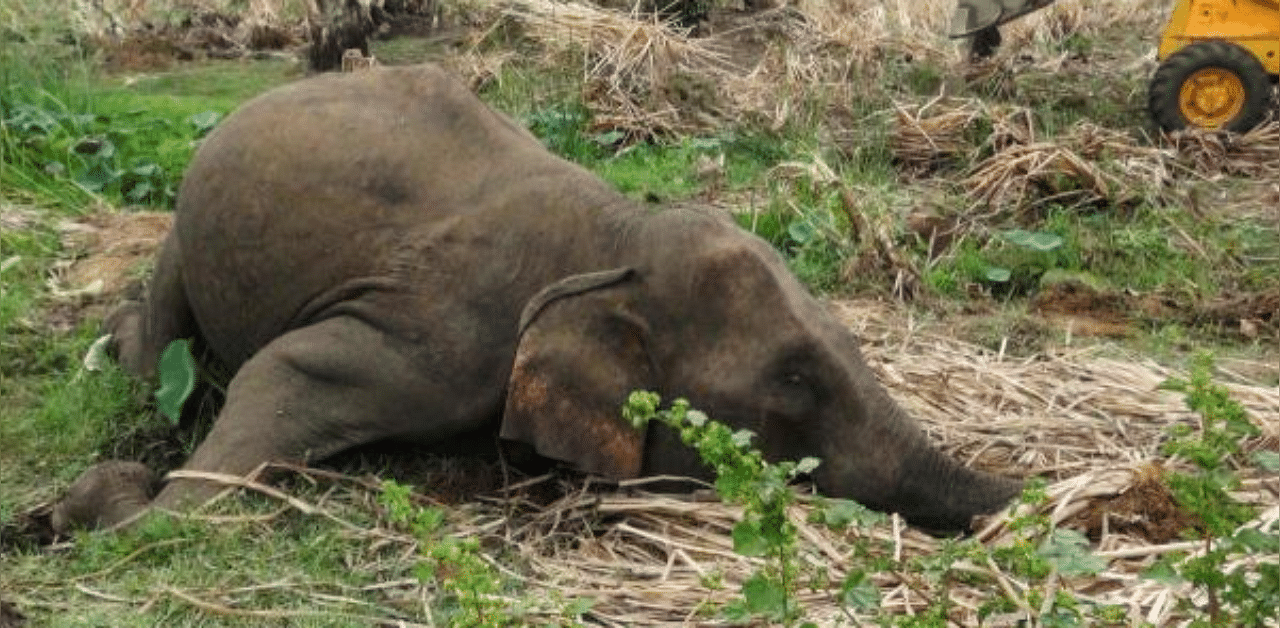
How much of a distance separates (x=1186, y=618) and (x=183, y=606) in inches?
101

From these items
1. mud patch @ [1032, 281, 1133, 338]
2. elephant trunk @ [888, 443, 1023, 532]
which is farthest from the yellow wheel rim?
elephant trunk @ [888, 443, 1023, 532]

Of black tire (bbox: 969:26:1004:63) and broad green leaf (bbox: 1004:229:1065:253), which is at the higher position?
black tire (bbox: 969:26:1004:63)

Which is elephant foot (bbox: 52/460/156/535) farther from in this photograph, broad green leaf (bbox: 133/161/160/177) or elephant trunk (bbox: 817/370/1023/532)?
broad green leaf (bbox: 133/161/160/177)

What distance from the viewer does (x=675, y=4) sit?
15.3 m

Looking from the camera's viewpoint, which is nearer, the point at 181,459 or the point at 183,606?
the point at 183,606

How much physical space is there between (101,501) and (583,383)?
4.92 ft

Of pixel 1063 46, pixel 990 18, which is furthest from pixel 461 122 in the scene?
pixel 1063 46

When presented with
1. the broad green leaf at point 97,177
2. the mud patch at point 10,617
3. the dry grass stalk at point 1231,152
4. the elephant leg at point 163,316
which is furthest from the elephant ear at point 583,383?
the dry grass stalk at point 1231,152

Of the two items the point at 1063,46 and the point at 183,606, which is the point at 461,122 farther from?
the point at 1063,46

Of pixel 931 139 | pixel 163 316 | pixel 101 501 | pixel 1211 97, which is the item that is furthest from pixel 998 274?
pixel 101 501

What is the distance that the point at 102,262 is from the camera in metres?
9.59

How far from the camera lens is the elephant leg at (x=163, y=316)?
793 centimetres

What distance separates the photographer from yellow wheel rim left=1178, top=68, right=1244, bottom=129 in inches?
516

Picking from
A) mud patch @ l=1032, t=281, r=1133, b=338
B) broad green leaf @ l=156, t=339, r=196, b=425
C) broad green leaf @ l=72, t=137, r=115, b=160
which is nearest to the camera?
broad green leaf @ l=156, t=339, r=196, b=425
